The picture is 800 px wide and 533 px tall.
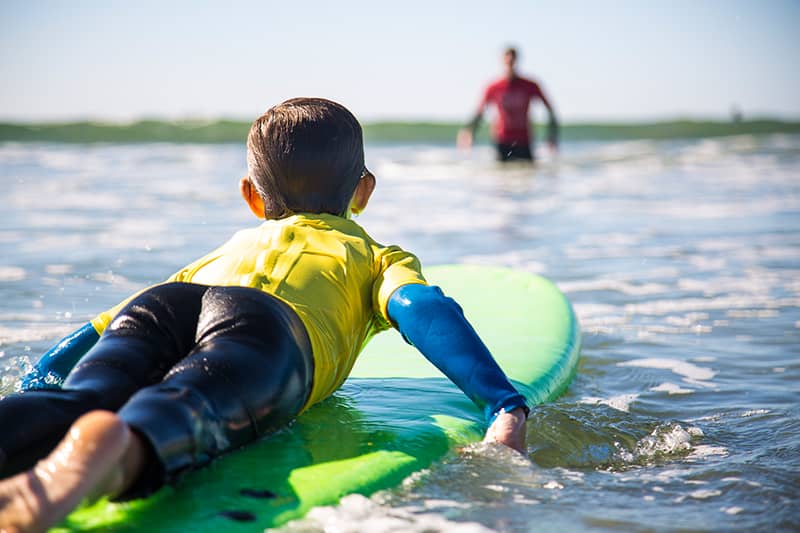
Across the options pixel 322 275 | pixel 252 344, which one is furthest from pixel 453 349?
pixel 252 344

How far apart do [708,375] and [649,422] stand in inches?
24.3

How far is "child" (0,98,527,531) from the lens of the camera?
1264 millimetres

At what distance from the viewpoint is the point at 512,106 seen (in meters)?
10.1

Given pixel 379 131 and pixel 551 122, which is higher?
pixel 551 122

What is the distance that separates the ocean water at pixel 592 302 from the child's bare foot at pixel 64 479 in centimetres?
35

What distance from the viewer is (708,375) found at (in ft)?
9.09

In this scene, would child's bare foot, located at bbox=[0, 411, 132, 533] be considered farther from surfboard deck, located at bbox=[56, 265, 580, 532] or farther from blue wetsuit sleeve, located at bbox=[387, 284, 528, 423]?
blue wetsuit sleeve, located at bbox=[387, 284, 528, 423]

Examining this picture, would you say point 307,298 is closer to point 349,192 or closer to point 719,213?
point 349,192

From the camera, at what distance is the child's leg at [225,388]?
1333mm

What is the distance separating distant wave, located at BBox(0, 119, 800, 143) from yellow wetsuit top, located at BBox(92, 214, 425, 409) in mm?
16342

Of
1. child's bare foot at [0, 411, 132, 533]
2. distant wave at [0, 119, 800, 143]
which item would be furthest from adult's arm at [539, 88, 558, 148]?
distant wave at [0, 119, 800, 143]

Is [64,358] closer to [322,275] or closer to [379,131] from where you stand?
[322,275]

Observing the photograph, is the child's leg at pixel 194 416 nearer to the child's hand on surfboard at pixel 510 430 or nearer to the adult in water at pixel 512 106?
the child's hand on surfboard at pixel 510 430

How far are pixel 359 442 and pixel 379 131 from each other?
19425mm
